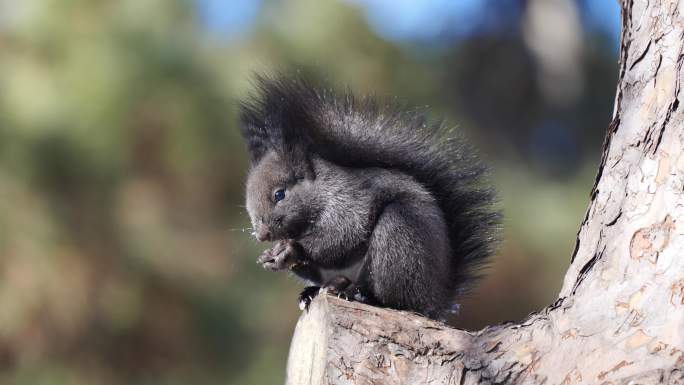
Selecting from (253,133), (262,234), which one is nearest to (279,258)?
(262,234)

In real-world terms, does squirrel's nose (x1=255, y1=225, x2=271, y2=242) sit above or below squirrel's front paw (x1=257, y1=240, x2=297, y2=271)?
above

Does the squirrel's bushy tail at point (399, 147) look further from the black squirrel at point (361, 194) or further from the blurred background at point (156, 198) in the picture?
the blurred background at point (156, 198)

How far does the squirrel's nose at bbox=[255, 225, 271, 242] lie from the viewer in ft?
6.16

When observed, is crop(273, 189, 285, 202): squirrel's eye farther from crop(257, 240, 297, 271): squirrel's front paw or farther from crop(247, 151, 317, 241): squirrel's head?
crop(257, 240, 297, 271): squirrel's front paw

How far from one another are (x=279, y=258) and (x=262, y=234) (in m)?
0.08

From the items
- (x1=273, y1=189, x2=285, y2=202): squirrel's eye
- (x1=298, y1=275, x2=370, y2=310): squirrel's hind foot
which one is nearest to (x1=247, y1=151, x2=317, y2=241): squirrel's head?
(x1=273, y1=189, x2=285, y2=202): squirrel's eye

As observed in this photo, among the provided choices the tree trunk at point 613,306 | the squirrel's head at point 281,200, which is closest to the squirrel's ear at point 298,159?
the squirrel's head at point 281,200

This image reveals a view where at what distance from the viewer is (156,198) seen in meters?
4.25

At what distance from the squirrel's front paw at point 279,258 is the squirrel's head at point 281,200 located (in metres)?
0.05

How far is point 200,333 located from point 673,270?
349cm

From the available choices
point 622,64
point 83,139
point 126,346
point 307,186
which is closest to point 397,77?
point 83,139

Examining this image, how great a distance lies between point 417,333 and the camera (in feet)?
4.63

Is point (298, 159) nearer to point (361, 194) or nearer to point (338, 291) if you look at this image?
point (361, 194)

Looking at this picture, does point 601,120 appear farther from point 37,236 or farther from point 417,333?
point 417,333
